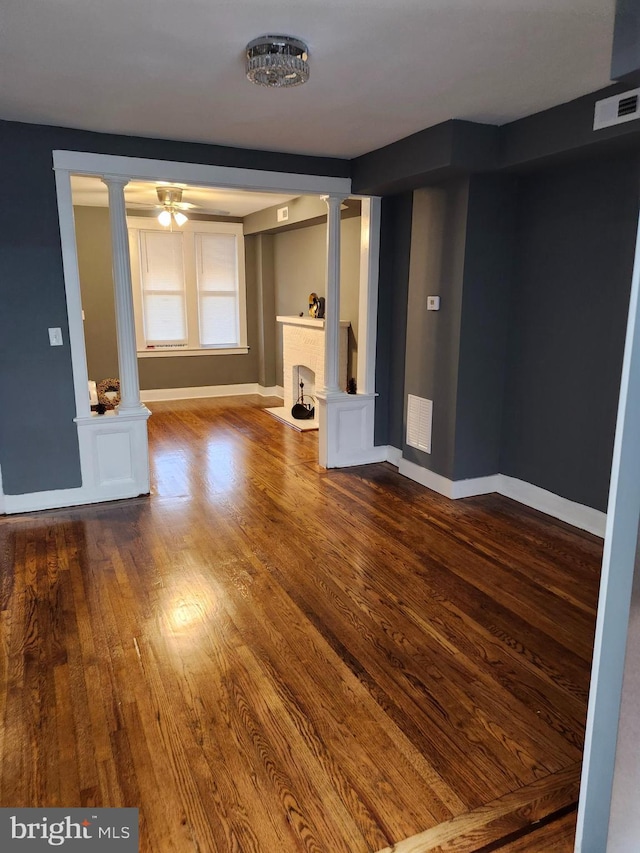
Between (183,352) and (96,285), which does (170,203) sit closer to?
(96,285)

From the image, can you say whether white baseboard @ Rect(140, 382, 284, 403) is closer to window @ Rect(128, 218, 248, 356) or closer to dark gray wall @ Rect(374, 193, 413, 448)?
window @ Rect(128, 218, 248, 356)

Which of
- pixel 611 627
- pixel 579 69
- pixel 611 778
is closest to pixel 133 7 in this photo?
pixel 579 69

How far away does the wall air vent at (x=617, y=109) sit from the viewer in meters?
2.76

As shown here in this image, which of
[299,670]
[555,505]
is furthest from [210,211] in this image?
[299,670]

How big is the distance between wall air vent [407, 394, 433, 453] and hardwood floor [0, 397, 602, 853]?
68cm

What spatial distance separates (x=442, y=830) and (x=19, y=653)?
1.81m

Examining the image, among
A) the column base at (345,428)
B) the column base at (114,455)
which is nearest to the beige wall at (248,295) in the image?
the column base at (345,428)

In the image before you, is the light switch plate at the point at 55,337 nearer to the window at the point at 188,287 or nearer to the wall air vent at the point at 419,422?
the wall air vent at the point at 419,422

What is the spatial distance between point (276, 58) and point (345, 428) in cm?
303

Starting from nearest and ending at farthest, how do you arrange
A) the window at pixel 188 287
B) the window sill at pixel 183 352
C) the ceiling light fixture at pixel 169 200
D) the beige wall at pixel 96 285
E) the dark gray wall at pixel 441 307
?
1. the dark gray wall at pixel 441 307
2. the ceiling light fixture at pixel 169 200
3. the beige wall at pixel 96 285
4. the window at pixel 188 287
5. the window sill at pixel 183 352

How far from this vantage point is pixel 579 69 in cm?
268

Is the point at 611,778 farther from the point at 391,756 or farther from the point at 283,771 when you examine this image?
the point at 283,771

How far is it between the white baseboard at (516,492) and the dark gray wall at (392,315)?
38 cm

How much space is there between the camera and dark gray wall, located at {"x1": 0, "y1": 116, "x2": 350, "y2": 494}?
11.9 ft
